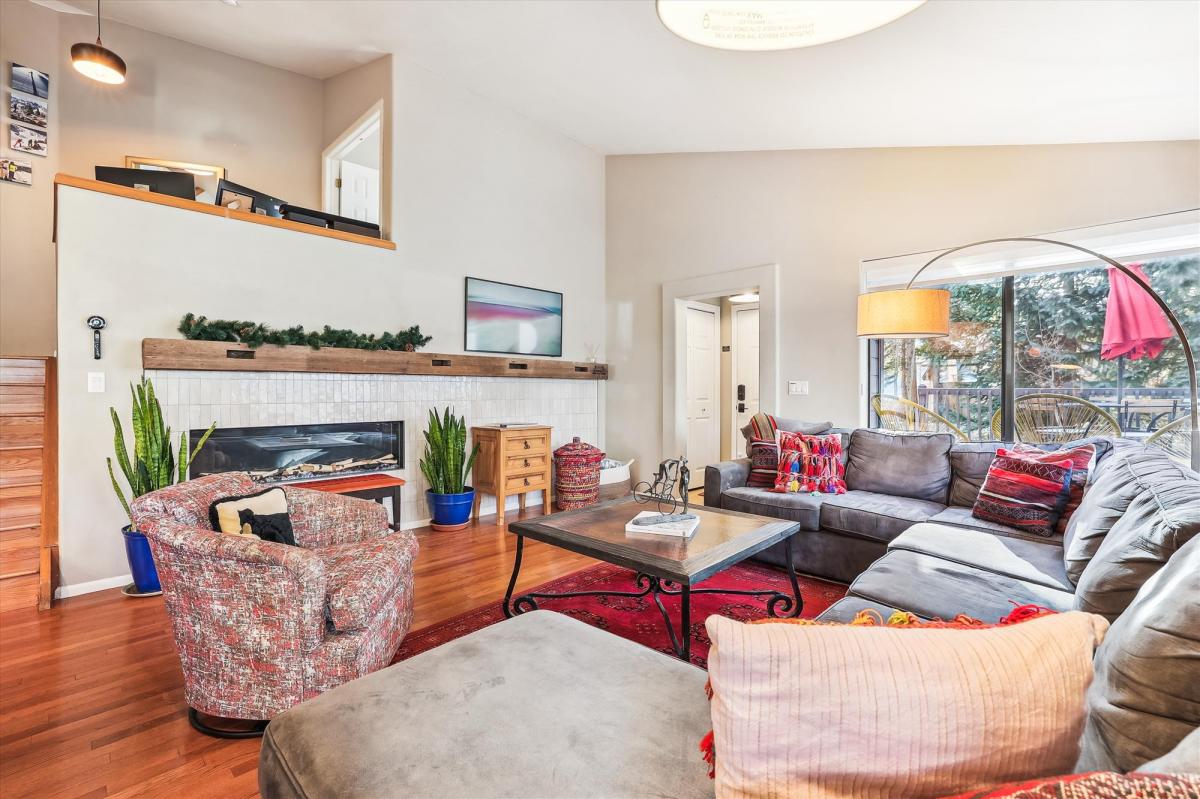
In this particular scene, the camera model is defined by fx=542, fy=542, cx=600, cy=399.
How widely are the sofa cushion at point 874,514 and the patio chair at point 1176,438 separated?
4.82 feet

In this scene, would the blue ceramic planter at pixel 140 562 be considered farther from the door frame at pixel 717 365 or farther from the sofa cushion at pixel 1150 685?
the door frame at pixel 717 365

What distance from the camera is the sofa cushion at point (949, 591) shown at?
1666 millimetres

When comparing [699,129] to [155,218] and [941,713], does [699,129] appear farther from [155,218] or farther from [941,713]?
[941,713]

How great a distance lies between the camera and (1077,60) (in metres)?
2.60

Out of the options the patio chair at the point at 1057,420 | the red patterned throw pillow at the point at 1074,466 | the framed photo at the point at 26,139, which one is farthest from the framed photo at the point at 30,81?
the patio chair at the point at 1057,420

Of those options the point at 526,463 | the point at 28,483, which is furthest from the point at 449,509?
the point at 28,483

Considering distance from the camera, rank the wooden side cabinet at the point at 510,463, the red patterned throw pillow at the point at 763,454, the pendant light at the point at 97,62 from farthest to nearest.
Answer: the wooden side cabinet at the point at 510,463 → the red patterned throw pillow at the point at 763,454 → the pendant light at the point at 97,62

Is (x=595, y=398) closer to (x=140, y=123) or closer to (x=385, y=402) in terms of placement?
(x=385, y=402)

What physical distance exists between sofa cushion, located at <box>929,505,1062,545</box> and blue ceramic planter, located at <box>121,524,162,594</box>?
409 centimetres

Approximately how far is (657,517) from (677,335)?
3208mm

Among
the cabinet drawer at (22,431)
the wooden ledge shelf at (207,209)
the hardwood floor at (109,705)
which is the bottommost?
the hardwood floor at (109,705)

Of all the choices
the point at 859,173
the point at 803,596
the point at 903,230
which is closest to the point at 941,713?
the point at 803,596

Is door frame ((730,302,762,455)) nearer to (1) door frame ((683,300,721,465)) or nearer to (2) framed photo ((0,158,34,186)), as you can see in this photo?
(1) door frame ((683,300,721,465))

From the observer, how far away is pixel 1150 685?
74cm
